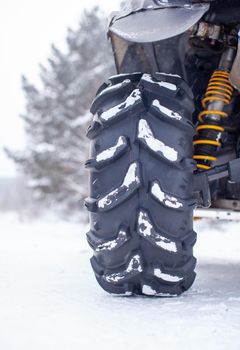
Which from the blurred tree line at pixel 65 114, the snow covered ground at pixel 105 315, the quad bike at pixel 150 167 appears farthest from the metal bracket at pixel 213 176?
the blurred tree line at pixel 65 114

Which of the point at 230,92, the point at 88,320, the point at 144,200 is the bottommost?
the point at 88,320

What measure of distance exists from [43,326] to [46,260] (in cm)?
248

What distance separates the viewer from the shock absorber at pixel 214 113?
2814 millimetres

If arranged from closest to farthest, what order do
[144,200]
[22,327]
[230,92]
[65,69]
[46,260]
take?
[22,327]
[144,200]
[230,92]
[46,260]
[65,69]

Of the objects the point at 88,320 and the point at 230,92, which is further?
the point at 230,92

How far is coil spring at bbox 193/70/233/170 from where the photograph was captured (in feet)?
9.24

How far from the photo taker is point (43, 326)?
2.02 metres

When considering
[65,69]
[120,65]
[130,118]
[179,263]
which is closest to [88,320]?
[179,263]

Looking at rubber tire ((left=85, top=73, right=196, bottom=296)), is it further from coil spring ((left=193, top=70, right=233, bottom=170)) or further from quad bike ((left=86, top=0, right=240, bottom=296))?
coil spring ((left=193, top=70, right=233, bottom=170))

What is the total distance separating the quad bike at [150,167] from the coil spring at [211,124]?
19mm

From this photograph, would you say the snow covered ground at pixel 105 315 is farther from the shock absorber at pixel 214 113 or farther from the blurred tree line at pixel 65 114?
the blurred tree line at pixel 65 114

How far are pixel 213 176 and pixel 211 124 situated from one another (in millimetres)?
334

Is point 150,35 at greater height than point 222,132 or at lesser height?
greater

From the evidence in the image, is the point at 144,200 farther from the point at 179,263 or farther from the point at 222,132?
the point at 222,132
